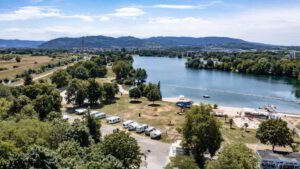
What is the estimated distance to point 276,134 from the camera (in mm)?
32625

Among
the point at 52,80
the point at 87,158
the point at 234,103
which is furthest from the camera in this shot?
the point at 52,80

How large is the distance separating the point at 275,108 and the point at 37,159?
47.1m

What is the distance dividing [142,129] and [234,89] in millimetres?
42026

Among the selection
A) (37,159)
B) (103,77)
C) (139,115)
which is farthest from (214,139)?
(103,77)

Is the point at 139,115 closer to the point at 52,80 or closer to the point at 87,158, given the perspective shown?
the point at 87,158

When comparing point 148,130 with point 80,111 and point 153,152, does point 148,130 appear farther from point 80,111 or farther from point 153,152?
point 80,111

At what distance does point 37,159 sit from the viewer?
19.3 metres

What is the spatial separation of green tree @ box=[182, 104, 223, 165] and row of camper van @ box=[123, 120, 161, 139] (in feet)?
23.3

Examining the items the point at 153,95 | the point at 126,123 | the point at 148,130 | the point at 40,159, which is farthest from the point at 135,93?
the point at 40,159

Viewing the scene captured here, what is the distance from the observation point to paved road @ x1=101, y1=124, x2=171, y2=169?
1174 inches

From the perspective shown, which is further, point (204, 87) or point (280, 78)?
point (280, 78)

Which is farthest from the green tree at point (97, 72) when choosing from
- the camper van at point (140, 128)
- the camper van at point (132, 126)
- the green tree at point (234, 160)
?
the green tree at point (234, 160)

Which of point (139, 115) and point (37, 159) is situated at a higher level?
point (37, 159)

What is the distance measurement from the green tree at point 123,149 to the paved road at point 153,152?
459 centimetres
